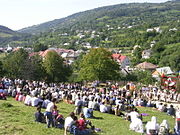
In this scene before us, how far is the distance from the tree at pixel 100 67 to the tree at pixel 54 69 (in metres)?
4.43

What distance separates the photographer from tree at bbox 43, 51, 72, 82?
47.7 metres

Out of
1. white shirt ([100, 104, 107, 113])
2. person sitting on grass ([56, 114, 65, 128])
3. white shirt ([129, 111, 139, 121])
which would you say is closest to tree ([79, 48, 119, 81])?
white shirt ([100, 104, 107, 113])

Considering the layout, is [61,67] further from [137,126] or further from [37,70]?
[137,126]

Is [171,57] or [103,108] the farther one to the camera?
[171,57]

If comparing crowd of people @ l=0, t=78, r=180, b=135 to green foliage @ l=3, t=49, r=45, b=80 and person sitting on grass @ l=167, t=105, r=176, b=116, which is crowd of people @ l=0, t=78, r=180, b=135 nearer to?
person sitting on grass @ l=167, t=105, r=176, b=116

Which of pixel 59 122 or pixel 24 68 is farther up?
pixel 24 68

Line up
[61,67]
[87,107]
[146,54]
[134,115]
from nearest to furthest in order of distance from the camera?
[134,115] → [87,107] → [61,67] → [146,54]

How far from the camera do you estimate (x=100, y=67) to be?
159 feet

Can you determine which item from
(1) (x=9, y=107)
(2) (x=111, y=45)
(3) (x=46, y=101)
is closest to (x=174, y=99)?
(3) (x=46, y=101)

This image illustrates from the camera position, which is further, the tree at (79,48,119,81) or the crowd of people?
the tree at (79,48,119,81)

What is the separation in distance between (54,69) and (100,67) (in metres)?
8.57

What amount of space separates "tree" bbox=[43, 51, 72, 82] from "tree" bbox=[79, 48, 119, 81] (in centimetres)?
443

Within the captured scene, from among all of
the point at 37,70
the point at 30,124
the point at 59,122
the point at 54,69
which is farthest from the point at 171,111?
the point at 54,69

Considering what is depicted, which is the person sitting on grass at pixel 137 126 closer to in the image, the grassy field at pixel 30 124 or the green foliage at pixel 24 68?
the grassy field at pixel 30 124
